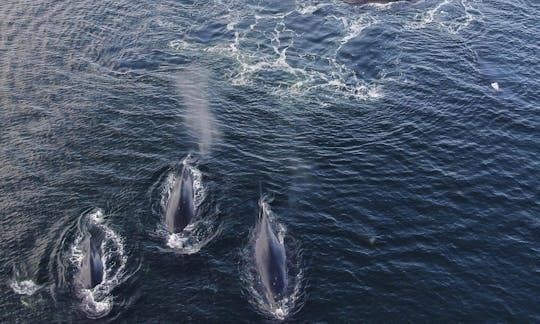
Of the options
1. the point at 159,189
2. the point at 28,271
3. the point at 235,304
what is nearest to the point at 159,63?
the point at 159,189

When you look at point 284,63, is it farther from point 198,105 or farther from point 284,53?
point 198,105

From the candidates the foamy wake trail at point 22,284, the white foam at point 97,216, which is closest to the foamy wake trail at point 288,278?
the white foam at point 97,216

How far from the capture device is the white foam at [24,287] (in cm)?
6688

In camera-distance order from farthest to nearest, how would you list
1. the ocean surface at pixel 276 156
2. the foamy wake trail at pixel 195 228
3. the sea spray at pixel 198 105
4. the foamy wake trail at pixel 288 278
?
the sea spray at pixel 198 105
the foamy wake trail at pixel 195 228
the ocean surface at pixel 276 156
the foamy wake trail at pixel 288 278

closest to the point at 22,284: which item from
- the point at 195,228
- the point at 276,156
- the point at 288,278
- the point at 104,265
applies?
the point at 104,265

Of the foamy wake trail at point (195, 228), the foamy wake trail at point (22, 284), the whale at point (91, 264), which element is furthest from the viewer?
the foamy wake trail at point (195, 228)

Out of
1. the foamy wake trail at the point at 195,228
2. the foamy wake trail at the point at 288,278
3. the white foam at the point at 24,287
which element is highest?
the foamy wake trail at the point at 195,228

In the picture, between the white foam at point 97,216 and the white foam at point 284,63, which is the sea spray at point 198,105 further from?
the white foam at point 97,216

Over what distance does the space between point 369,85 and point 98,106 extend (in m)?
52.4

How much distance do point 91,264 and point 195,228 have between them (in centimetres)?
1457

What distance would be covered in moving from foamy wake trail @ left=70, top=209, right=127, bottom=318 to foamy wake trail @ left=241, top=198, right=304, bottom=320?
16.3 metres

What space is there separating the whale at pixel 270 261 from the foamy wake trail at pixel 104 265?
1788cm

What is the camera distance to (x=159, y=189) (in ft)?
269

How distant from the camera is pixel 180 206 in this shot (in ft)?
252
